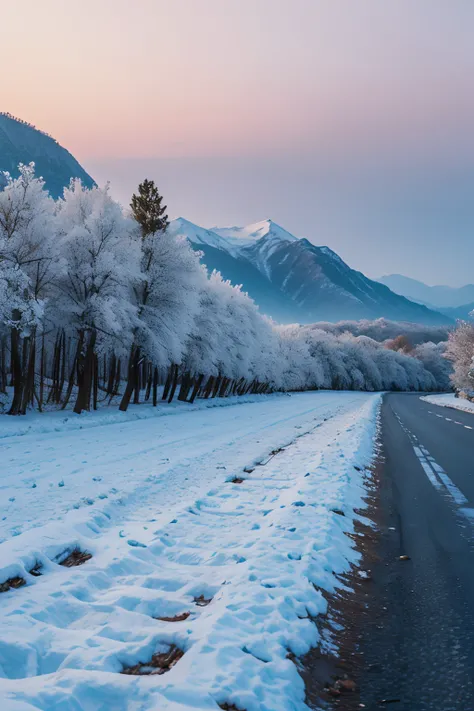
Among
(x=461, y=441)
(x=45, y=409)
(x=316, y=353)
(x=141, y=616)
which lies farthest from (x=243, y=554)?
(x=316, y=353)

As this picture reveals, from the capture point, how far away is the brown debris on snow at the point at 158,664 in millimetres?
3541

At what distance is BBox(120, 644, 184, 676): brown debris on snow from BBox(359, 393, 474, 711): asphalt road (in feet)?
4.61

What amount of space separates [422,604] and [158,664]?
2.74 meters

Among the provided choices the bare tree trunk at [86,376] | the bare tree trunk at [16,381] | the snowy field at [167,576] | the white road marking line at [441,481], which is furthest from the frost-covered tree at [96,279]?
the white road marking line at [441,481]

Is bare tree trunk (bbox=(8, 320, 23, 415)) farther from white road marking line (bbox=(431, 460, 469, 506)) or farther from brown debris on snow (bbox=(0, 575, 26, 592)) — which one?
brown debris on snow (bbox=(0, 575, 26, 592))

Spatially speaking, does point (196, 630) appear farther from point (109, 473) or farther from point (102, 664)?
point (109, 473)

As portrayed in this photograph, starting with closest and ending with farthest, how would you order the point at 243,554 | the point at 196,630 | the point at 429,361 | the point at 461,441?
the point at 196,630, the point at 243,554, the point at 461,441, the point at 429,361

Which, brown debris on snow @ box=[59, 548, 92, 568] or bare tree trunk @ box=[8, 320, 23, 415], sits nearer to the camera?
brown debris on snow @ box=[59, 548, 92, 568]

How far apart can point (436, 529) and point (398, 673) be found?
13.4 feet

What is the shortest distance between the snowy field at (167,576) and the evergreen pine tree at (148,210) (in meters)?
24.0

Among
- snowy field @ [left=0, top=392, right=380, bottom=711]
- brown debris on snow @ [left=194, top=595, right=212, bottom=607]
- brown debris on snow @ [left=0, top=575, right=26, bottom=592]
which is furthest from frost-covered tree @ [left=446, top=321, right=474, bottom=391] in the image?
brown debris on snow @ [left=0, top=575, right=26, bottom=592]

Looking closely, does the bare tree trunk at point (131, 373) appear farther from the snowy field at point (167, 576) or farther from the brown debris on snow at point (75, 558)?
the brown debris on snow at point (75, 558)

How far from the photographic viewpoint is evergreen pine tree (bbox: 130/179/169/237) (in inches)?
1302

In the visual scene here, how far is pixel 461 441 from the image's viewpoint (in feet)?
60.0
